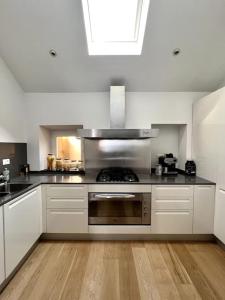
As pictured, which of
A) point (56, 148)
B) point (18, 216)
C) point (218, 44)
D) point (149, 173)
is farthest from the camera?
point (56, 148)

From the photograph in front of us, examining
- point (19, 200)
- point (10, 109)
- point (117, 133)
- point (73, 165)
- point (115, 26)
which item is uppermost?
point (115, 26)

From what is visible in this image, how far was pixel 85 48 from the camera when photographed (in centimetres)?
248

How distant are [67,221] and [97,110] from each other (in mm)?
1776

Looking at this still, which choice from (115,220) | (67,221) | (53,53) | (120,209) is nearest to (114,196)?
(120,209)

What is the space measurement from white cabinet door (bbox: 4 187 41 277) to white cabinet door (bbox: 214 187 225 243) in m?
2.31

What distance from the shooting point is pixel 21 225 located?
6.80ft

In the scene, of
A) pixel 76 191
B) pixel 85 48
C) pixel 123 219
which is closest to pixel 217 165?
pixel 123 219

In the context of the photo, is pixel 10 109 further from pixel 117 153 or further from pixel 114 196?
pixel 114 196

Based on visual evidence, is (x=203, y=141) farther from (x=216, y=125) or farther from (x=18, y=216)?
(x=18, y=216)

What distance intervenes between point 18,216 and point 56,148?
179cm

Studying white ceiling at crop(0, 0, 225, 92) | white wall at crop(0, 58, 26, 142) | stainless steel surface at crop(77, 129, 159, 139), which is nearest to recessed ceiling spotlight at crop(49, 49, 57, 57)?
white ceiling at crop(0, 0, 225, 92)

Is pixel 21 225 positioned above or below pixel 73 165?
below

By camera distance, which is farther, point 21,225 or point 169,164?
point 169,164

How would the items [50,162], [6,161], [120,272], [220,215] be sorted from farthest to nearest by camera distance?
[50,162] < [6,161] < [220,215] < [120,272]
